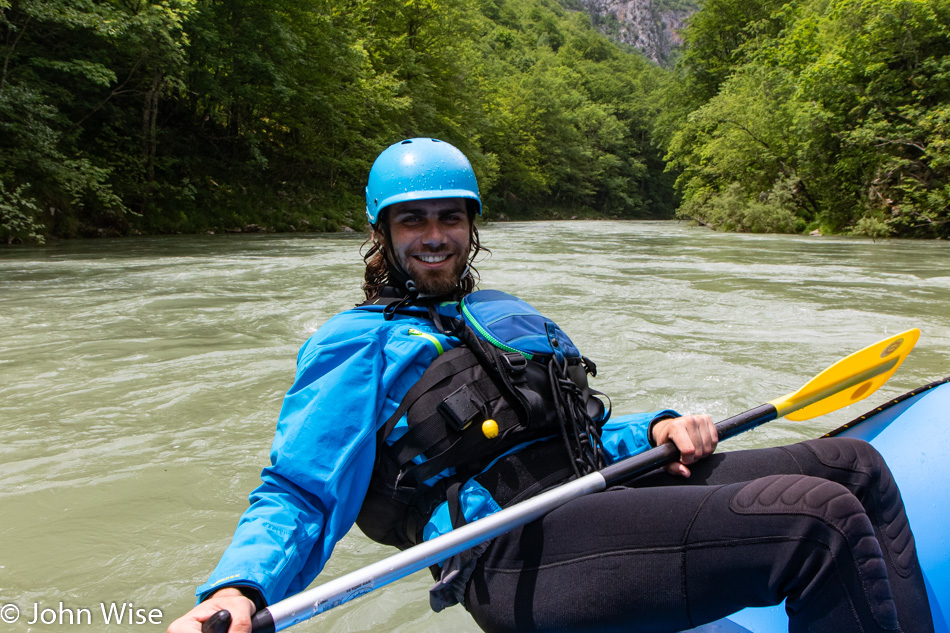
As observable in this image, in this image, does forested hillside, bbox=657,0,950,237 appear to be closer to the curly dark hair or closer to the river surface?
the river surface

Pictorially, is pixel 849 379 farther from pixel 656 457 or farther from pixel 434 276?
pixel 434 276

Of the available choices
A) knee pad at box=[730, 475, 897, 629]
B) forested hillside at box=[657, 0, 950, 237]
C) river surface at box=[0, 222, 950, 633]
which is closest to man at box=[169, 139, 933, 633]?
knee pad at box=[730, 475, 897, 629]

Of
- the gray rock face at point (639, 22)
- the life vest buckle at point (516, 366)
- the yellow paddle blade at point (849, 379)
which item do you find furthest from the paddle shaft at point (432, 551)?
the gray rock face at point (639, 22)

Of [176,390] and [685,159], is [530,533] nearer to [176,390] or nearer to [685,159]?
[176,390]

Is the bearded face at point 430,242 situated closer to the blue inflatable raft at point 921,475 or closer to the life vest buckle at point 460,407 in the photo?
the life vest buckle at point 460,407

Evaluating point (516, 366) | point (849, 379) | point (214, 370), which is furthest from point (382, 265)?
point (214, 370)

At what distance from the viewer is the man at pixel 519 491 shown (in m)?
1.11

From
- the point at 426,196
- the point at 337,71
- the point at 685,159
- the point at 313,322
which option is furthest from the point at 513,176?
the point at 426,196

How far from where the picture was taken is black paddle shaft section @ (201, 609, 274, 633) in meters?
1.00

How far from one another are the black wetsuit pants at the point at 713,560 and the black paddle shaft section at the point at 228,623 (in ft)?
1.47

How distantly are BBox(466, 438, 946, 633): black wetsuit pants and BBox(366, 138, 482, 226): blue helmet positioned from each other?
3.00 feet

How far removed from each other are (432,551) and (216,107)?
17.1m

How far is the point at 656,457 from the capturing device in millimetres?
1469

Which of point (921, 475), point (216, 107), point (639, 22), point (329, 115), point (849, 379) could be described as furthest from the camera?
point (639, 22)
